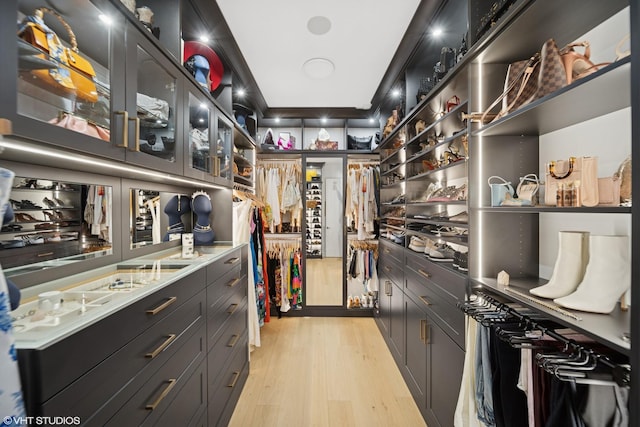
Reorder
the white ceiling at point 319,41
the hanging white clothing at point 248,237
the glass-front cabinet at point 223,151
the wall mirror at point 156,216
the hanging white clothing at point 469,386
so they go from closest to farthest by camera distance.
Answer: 1. the hanging white clothing at point 469,386
2. the wall mirror at point 156,216
3. the white ceiling at point 319,41
4. the glass-front cabinet at point 223,151
5. the hanging white clothing at point 248,237

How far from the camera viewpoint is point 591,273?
84cm

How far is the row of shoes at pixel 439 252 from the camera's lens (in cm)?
141

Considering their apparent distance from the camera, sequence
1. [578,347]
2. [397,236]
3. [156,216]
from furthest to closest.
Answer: [397,236]
[156,216]
[578,347]

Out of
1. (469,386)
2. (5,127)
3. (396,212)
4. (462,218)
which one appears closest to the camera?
(5,127)

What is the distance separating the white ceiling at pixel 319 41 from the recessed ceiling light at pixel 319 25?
2 centimetres

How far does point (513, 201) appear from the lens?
1.11 metres

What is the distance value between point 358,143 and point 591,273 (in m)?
2.93

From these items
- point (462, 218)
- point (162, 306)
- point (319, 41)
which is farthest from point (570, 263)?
point (319, 41)

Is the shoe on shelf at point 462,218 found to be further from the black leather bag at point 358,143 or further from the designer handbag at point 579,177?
the black leather bag at point 358,143

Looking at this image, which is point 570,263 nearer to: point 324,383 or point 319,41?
point 324,383

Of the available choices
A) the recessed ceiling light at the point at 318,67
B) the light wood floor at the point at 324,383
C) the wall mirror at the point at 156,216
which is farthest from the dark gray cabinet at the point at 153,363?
the recessed ceiling light at the point at 318,67

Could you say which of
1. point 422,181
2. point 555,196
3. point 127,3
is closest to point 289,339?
point 422,181

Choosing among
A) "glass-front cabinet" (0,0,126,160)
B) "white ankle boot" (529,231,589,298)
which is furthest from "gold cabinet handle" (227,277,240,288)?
"white ankle boot" (529,231,589,298)

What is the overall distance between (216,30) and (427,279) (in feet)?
7.20
